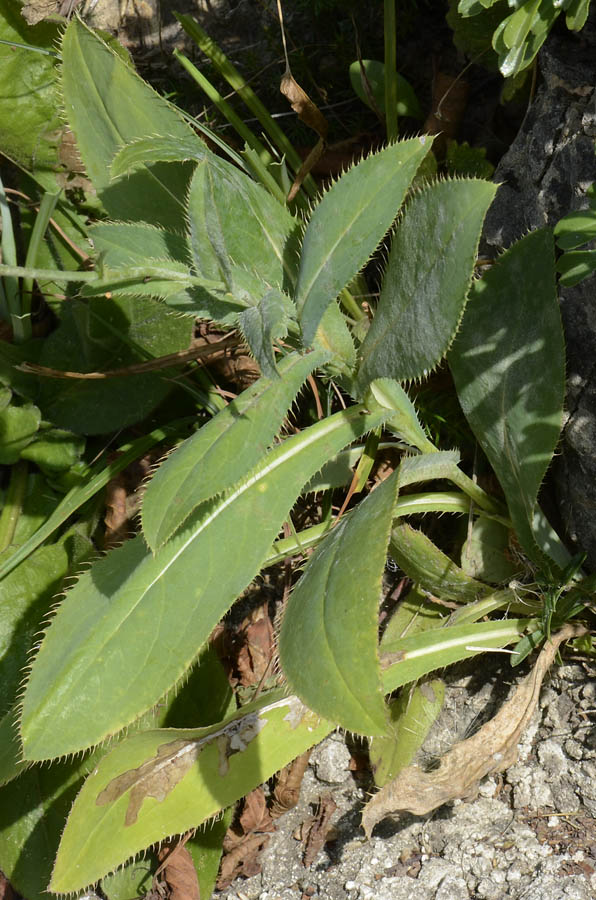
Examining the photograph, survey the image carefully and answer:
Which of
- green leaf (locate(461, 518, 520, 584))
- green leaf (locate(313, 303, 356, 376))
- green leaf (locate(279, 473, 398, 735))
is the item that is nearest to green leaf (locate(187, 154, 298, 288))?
green leaf (locate(313, 303, 356, 376))

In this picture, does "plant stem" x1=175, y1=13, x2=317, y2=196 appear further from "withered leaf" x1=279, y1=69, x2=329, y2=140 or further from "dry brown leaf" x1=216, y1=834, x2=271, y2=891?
"dry brown leaf" x1=216, y1=834, x2=271, y2=891

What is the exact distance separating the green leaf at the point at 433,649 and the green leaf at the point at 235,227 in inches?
38.2

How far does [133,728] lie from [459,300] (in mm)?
1503

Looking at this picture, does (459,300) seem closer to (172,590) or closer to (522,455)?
(522,455)

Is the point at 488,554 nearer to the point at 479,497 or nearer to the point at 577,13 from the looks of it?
the point at 479,497

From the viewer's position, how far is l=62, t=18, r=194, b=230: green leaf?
6.41 ft

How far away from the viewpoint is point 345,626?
1.47 m

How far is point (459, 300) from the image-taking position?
156 cm

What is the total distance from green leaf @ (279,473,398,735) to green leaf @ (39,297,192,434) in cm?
105

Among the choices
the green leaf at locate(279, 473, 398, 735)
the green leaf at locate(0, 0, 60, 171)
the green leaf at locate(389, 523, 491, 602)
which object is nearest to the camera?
the green leaf at locate(279, 473, 398, 735)

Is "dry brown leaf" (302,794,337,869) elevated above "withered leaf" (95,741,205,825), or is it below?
below

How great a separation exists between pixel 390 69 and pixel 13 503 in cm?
181

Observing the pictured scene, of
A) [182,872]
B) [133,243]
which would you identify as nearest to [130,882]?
[182,872]

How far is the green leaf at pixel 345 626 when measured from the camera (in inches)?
54.9
